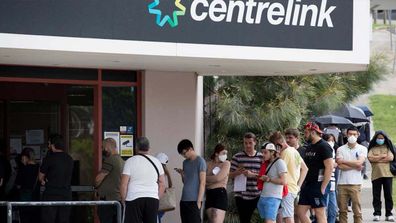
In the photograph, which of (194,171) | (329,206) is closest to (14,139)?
(194,171)

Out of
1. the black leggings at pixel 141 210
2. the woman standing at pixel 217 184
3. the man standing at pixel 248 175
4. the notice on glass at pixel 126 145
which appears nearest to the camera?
the black leggings at pixel 141 210

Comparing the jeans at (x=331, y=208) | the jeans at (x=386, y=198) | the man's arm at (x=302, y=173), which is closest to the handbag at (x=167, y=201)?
the man's arm at (x=302, y=173)

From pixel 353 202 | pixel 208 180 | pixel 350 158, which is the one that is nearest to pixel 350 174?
pixel 350 158

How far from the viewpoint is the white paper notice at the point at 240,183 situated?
14708 mm

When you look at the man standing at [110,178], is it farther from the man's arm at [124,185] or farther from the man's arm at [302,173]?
the man's arm at [302,173]

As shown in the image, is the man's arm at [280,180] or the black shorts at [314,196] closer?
the man's arm at [280,180]

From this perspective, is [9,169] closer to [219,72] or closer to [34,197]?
[34,197]

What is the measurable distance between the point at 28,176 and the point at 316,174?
15.4 ft

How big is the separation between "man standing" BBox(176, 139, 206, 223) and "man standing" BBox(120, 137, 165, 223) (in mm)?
1419

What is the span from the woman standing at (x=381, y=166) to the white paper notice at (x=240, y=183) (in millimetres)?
4014

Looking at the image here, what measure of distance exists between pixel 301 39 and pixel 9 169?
5.51 metres

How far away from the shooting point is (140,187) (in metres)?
12.3

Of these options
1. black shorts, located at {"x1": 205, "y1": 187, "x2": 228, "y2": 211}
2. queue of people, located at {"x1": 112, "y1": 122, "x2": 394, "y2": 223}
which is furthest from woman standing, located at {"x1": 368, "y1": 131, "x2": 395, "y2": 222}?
black shorts, located at {"x1": 205, "y1": 187, "x2": 228, "y2": 211}

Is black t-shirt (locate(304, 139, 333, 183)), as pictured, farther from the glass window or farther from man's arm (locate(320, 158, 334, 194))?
the glass window
